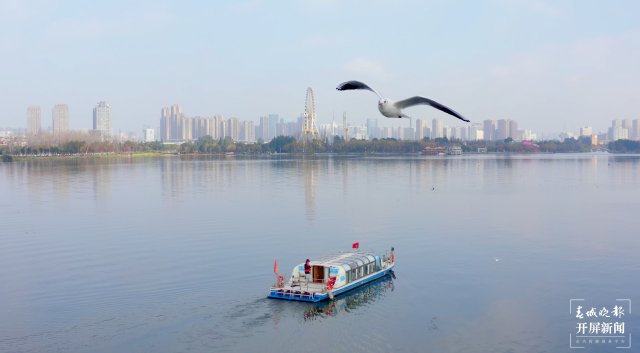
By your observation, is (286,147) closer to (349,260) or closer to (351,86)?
(349,260)

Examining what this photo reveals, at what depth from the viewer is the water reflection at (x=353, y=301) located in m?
18.6

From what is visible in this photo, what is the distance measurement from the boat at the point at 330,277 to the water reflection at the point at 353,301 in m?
0.17

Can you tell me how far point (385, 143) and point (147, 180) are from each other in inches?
3562

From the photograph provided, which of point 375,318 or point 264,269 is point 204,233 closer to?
point 264,269

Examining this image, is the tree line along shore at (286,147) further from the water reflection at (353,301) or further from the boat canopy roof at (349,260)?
the water reflection at (353,301)

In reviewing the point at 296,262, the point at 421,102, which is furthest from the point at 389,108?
the point at 296,262

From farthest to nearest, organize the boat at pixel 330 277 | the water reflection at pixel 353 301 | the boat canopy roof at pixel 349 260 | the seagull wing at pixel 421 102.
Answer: the boat canopy roof at pixel 349 260 → the boat at pixel 330 277 → the water reflection at pixel 353 301 → the seagull wing at pixel 421 102

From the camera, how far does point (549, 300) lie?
1955cm

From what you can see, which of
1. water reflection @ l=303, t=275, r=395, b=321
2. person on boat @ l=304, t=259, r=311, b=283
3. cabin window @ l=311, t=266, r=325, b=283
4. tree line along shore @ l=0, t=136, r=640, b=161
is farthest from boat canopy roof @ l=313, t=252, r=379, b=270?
tree line along shore @ l=0, t=136, r=640, b=161

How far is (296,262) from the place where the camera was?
2411cm

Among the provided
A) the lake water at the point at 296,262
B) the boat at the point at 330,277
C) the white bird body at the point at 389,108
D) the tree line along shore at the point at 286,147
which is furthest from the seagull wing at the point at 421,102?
the tree line along shore at the point at 286,147

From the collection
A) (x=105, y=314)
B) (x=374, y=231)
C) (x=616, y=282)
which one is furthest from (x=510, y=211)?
(x=105, y=314)

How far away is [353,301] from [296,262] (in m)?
4.54

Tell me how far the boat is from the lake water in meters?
0.36
